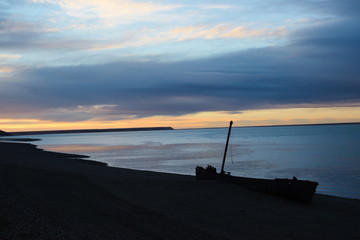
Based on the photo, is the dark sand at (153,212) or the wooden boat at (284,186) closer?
the dark sand at (153,212)

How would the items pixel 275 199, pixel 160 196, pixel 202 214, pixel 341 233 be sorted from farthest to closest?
1. pixel 275 199
2. pixel 160 196
3. pixel 202 214
4. pixel 341 233

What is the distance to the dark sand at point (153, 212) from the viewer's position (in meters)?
10.2

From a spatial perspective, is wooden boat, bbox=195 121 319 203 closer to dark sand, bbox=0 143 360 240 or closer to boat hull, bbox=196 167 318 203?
boat hull, bbox=196 167 318 203

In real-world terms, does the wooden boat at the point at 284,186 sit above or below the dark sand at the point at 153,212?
above

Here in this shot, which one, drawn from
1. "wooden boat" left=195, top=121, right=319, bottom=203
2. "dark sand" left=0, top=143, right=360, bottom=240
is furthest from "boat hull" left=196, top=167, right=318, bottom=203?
"dark sand" left=0, top=143, right=360, bottom=240

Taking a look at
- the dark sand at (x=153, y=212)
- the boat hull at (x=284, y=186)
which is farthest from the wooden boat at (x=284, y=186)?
the dark sand at (x=153, y=212)

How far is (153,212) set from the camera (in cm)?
1345

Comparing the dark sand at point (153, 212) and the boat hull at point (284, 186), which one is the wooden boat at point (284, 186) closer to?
the boat hull at point (284, 186)

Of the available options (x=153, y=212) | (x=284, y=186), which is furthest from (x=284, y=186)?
(x=153, y=212)

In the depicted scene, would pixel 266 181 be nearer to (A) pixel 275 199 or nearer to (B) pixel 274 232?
(A) pixel 275 199

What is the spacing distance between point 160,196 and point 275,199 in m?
6.56

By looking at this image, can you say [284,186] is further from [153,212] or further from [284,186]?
[153,212]

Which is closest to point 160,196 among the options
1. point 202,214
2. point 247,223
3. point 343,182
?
point 202,214

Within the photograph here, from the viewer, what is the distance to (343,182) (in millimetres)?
29922
